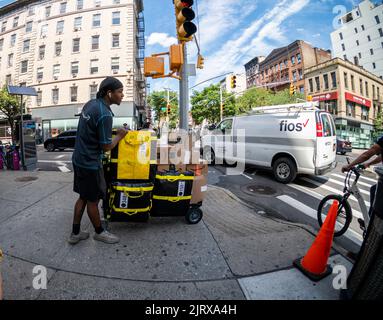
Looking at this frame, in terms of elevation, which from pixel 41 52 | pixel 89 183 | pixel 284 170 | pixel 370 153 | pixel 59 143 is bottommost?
pixel 284 170

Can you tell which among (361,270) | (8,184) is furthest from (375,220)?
(8,184)

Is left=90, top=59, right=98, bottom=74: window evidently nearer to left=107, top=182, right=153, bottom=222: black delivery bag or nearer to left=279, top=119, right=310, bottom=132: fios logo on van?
left=279, top=119, right=310, bottom=132: fios logo on van

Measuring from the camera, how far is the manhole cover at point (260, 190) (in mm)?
5830

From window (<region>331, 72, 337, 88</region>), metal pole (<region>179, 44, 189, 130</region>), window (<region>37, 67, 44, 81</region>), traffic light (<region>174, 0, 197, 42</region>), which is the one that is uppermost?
window (<region>37, 67, 44, 81</region>)

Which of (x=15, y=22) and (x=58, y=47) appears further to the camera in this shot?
(x=15, y=22)

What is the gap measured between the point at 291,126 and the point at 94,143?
616cm

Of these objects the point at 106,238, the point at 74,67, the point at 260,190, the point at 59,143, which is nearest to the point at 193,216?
the point at 106,238

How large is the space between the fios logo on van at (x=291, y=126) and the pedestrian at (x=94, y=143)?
5775mm

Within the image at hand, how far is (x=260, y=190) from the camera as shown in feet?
19.9

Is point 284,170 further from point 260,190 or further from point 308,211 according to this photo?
point 308,211

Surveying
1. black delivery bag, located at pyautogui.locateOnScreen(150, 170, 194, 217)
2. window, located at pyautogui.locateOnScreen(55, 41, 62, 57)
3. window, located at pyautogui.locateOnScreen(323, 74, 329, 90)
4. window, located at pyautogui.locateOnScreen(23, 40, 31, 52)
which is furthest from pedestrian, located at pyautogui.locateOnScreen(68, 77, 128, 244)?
window, located at pyautogui.locateOnScreen(323, 74, 329, 90)

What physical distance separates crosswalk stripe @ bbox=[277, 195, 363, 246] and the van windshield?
259 centimetres

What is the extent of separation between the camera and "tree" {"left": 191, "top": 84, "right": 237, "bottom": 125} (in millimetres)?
36744
